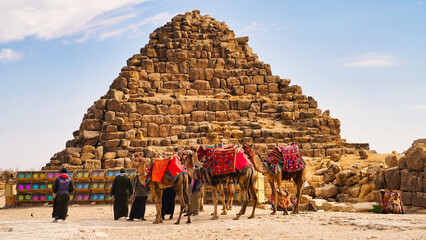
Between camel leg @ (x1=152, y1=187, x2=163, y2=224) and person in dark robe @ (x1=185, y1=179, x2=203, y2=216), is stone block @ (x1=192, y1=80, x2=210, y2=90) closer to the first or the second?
person in dark robe @ (x1=185, y1=179, x2=203, y2=216)

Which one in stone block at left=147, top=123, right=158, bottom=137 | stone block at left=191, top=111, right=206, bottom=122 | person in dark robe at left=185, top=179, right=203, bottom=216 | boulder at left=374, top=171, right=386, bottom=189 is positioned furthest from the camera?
stone block at left=191, top=111, right=206, bottom=122

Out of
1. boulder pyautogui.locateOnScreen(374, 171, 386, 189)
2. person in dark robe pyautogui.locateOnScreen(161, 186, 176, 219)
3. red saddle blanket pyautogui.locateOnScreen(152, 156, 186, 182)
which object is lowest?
person in dark robe pyautogui.locateOnScreen(161, 186, 176, 219)

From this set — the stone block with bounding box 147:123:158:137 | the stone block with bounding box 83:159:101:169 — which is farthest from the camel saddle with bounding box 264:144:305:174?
the stone block with bounding box 147:123:158:137

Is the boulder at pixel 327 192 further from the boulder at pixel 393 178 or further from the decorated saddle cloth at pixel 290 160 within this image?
the decorated saddle cloth at pixel 290 160

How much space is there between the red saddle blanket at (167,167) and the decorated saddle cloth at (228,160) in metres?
0.76

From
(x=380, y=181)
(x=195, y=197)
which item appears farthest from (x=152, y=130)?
(x=380, y=181)

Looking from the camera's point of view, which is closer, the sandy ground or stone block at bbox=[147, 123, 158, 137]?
the sandy ground

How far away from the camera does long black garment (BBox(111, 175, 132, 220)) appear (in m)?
13.4

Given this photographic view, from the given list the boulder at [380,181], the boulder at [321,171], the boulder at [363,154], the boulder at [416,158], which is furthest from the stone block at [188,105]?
the boulder at [416,158]

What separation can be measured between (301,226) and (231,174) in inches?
102

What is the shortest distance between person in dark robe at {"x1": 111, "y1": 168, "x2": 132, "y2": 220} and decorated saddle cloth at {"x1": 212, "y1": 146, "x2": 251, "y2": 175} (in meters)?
2.63

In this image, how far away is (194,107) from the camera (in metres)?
26.0

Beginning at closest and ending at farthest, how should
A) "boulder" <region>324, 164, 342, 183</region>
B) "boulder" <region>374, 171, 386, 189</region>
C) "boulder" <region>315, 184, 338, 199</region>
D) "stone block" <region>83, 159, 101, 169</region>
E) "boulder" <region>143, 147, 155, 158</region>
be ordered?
"boulder" <region>374, 171, 386, 189</region> → "boulder" <region>315, 184, 338, 199</region> → "boulder" <region>324, 164, 342, 183</region> → "stone block" <region>83, 159, 101, 169</region> → "boulder" <region>143, 147, 155, 158</region>

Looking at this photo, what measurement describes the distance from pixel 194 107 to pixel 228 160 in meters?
14.2
